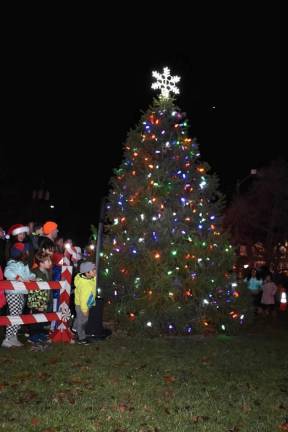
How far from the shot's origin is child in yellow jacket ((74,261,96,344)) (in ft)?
38.4

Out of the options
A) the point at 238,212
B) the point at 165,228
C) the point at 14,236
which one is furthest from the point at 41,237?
the point at 238,212

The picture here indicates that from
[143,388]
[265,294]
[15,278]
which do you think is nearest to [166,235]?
[15,278]

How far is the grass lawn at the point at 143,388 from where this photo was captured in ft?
20.8

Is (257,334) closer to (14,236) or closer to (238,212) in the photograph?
(14,236)

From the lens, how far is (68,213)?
66188 millimetres

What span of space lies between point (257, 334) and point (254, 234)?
39.2 meters

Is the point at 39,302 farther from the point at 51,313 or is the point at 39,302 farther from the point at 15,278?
the point at 15,278

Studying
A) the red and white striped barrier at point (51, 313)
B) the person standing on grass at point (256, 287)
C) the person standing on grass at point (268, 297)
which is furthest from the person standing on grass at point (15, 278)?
the person standing on grass at point (256, 287)

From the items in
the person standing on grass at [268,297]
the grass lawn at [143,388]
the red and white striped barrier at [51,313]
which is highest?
the person standing on grass at [268,297]

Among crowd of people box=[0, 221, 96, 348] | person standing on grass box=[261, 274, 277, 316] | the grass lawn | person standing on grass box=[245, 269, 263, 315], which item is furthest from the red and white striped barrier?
person standing on grass box=[245, 269, 263, 315]

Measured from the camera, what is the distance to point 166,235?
542 inches

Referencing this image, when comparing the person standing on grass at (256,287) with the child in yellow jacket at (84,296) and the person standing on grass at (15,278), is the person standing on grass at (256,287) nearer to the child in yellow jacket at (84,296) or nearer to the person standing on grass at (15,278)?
the child in yellow jacket at (84,296)

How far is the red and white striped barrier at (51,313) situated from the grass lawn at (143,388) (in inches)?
21.8

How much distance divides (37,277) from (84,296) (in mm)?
995
